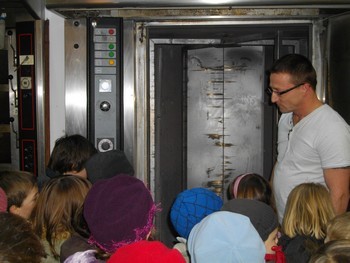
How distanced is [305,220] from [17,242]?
1213 mm

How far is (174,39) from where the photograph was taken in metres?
3.77

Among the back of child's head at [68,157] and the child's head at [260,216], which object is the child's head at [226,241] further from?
the back of child's head at [68,157]

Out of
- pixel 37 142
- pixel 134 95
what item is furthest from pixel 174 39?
pixel 37 142

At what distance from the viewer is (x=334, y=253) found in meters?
1.36

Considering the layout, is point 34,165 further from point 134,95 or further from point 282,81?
point 282,81

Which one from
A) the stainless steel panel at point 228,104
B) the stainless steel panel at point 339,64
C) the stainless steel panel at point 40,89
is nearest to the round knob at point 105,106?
the stainless steel panel at point 40,89

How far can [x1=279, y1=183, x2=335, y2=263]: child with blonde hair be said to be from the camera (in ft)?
6.41

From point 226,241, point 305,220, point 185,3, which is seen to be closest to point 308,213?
point 305,220

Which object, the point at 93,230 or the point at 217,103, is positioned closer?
the point at 93,230

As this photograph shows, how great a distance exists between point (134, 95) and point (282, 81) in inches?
41.0

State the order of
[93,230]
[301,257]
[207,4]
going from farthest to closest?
[207,4]
[301,257]
[93,230]

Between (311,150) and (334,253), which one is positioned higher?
(311,150)

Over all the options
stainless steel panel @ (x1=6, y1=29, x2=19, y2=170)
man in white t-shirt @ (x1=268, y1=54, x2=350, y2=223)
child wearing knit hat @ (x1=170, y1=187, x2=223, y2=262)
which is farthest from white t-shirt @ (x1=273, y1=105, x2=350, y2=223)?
stainless steel panel @ (x1=6, y1=29, x2=19, y2=170)

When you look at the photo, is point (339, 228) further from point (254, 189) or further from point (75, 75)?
point (75, 75)
